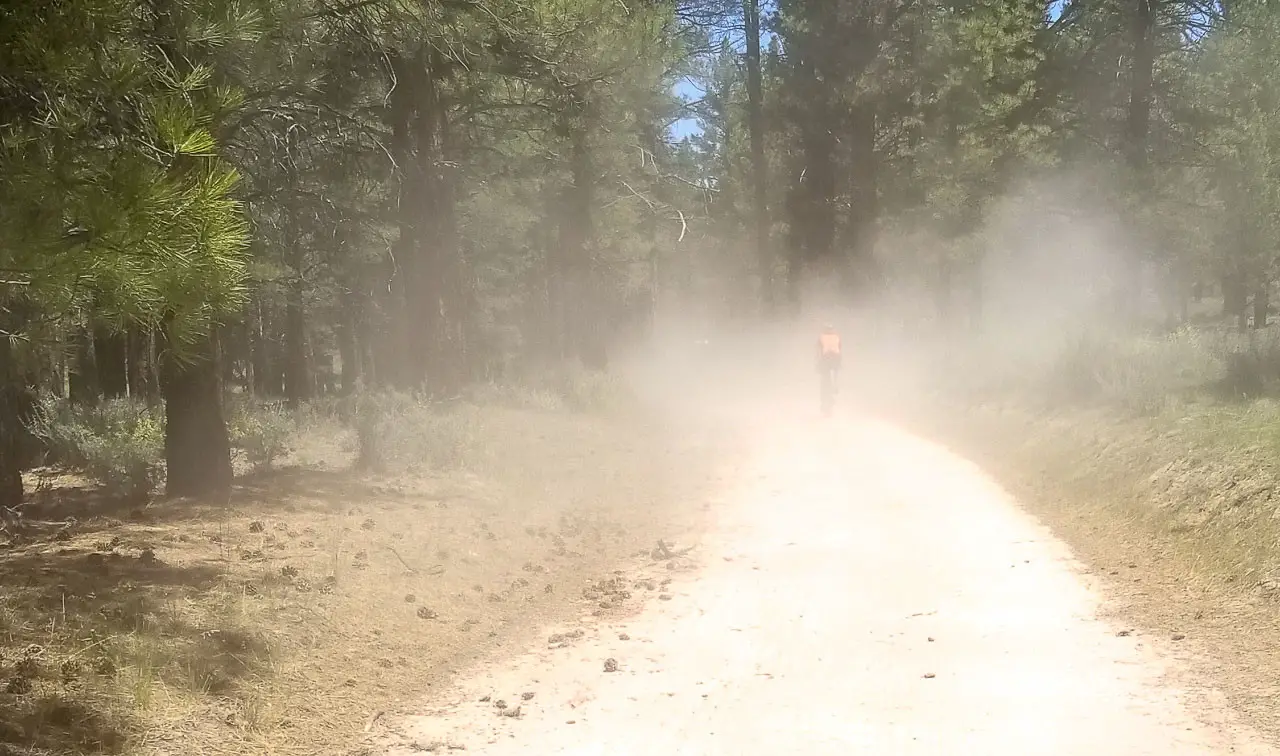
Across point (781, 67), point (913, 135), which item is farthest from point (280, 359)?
point (913, 135)

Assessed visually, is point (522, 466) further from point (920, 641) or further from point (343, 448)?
point (920, 641)

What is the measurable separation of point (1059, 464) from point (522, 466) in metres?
6.69

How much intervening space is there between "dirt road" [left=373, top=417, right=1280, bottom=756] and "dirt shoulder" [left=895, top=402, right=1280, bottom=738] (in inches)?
9.3

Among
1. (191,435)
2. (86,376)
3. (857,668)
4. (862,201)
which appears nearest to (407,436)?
(191,435)

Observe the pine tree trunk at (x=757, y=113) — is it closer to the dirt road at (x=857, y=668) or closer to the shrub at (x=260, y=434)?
the shrub at (x=260, y=434)

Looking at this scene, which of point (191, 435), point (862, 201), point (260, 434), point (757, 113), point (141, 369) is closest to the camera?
point (191, 435)

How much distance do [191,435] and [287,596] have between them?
122 inches

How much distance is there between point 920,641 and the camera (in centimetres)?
603

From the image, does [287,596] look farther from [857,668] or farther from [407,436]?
[407,436]

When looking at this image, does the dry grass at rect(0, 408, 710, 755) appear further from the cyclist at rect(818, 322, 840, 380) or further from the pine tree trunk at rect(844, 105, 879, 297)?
the pine tree trunk at rect(844, 105, 879, 297)

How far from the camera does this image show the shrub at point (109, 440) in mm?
9172

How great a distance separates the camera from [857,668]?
5641 millimetres

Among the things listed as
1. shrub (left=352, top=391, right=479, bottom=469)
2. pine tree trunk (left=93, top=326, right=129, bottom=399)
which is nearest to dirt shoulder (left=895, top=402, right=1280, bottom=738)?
shrub (left=352, top=391, right=479, bottom=469)

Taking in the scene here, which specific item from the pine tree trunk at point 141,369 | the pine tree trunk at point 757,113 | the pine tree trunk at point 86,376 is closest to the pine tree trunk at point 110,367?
the pine tree trunk at point 86,376
